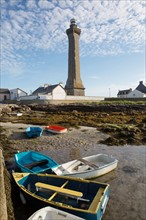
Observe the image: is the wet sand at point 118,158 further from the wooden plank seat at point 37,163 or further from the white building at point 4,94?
the white building at point 4,94

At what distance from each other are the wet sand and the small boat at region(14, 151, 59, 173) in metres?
1.45

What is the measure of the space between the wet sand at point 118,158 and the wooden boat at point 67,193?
2.16 feet

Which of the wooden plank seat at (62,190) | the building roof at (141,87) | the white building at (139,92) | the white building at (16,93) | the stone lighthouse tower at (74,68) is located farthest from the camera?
→ the white building at (16,93)

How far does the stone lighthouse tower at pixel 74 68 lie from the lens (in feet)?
205

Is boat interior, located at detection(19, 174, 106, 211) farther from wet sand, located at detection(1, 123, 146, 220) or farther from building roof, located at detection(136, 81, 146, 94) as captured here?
building roof, located at detection(136, 81, 146, 94)

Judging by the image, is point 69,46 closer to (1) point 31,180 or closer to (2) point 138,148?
(2) point 138,148

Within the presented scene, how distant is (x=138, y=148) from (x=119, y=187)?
600cm

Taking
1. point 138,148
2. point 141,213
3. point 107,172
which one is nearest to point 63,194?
point 141,213

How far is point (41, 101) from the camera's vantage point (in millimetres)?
56719

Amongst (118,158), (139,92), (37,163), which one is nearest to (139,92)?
(139,92)

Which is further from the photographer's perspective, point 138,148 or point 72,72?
point 72,72

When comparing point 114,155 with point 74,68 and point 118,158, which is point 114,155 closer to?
point 118,158

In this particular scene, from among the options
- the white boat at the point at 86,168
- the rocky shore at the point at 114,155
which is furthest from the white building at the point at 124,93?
the white boat at the point at 86,168

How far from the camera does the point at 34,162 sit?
8.25 m
